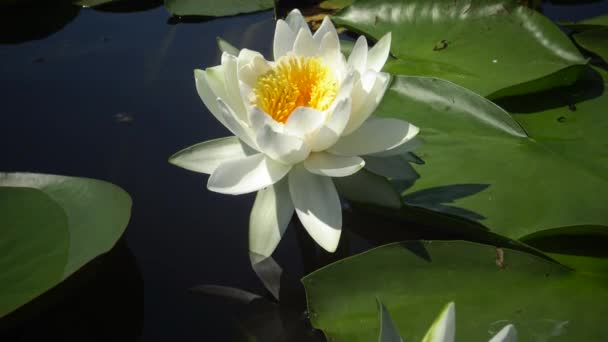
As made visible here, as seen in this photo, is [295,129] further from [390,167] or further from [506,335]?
[506,335]

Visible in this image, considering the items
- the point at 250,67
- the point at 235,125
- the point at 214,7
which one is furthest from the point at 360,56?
the point at 214,7

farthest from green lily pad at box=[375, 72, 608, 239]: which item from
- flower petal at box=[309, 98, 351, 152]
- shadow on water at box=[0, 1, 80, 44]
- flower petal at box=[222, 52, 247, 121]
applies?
shadow on water at box=[0, 1, 80, 44]

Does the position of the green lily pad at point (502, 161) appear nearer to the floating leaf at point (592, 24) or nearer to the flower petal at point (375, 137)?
the flower petal at point (375, 137)

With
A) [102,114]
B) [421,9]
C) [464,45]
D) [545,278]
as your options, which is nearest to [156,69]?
[102,114]

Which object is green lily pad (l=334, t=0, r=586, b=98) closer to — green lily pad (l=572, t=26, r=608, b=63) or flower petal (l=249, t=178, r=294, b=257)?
green lily pad (l=572, t=26, r=608, b=63)

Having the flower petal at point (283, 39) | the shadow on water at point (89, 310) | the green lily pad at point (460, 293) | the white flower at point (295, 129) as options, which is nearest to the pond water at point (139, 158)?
the shadow on water at point (89, 310)

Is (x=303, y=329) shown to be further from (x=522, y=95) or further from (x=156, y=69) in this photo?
(x=156, y=69)
